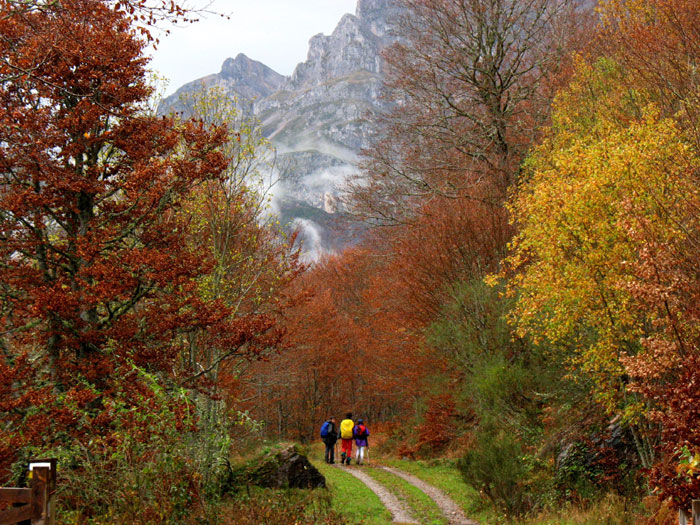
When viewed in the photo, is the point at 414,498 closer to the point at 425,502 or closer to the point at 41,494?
the point at 425,502

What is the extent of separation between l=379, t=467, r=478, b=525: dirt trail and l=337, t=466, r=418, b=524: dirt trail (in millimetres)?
862

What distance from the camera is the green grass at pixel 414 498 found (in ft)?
40.2

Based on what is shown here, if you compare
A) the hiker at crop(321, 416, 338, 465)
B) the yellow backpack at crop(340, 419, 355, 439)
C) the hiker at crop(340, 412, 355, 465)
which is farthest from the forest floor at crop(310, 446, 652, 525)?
the yellow backpack at crop(340, 419, 355, 439)

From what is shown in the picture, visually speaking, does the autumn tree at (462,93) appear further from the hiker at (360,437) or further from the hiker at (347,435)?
the hiker at (360,437)

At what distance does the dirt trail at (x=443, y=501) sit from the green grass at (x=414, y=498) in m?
0.16

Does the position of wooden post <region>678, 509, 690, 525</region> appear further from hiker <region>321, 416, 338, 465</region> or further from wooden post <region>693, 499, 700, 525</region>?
hiker <region>321, 416, 338, 465</region>

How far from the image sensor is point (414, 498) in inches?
553

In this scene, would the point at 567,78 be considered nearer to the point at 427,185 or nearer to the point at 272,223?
the point at 427,185

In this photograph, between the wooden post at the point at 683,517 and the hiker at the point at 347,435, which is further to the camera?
the hiker at the point at 347,435

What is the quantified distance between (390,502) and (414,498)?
794 mm

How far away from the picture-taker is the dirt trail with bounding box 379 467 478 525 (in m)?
12.1

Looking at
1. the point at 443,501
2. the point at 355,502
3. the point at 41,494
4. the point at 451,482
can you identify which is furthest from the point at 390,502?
the point at 41,494

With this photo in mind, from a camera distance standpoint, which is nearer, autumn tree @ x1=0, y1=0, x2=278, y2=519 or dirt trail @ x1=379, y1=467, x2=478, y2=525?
autumn tree @ x1=0, y1=0, x2=278, y2=519

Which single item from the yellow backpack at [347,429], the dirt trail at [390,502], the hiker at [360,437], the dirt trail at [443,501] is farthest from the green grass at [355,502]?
the hiker at [360,437]
